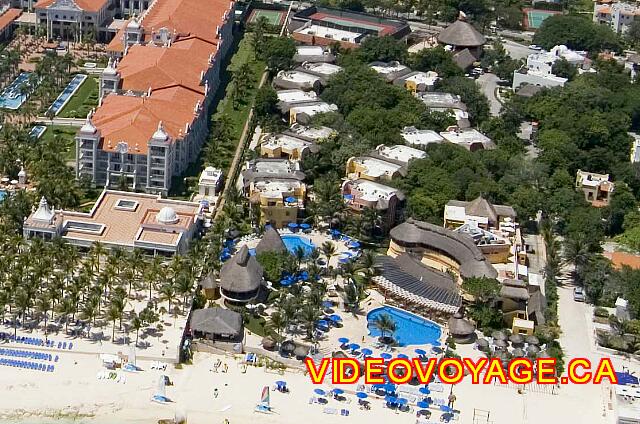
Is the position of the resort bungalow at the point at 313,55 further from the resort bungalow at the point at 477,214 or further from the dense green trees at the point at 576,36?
the resort bungalow at the point at 477,214

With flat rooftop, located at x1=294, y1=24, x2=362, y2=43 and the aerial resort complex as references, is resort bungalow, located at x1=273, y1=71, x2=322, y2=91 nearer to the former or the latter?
the aerial resort complex

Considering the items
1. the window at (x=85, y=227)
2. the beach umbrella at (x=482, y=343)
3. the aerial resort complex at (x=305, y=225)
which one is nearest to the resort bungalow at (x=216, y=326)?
the aerial resort complex at (x=305, y=225)

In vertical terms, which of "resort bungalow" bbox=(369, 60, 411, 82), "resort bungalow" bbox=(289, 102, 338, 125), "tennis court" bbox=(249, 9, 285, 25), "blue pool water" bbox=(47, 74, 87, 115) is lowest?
"tennis court" bbox=(249, 9, 285, 25)

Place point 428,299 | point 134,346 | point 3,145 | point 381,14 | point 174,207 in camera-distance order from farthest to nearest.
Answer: point 381,14 → point 3,145 → point 174,207 → point 428,299 → point 134,346

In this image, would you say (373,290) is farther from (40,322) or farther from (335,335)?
(40,322)

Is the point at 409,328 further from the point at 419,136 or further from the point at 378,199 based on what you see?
the point at 419,136

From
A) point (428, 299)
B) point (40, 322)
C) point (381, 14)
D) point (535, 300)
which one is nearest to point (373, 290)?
point (428, 299)

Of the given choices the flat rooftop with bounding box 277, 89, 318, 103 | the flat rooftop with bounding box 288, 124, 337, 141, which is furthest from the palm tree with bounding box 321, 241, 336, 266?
the flat rooftop with bounding box 277, 89, 318, 103

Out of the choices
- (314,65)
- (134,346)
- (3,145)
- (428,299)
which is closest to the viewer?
(134,346)
